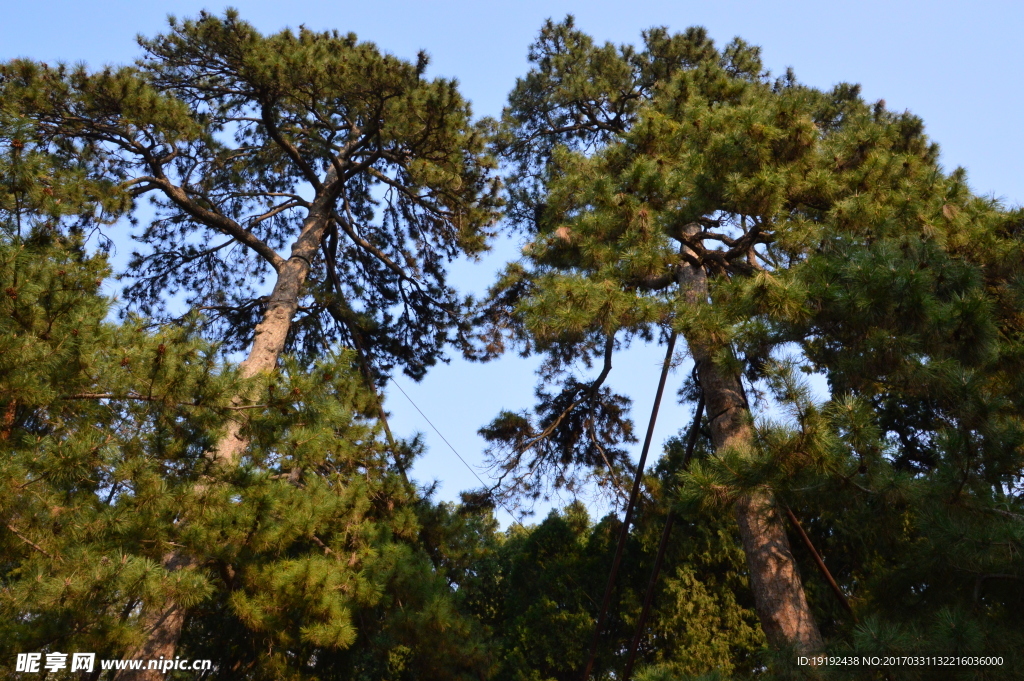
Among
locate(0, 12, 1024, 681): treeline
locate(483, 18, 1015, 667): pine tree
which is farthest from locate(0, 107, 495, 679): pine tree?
locate(483, 18, 1015, 667): pine tree

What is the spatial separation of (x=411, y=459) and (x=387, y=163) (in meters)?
4.40

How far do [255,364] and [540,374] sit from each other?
341 cm

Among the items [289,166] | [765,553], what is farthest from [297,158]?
[765,553]

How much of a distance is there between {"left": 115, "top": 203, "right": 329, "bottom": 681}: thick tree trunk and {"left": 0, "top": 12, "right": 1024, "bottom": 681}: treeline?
0.04 metres

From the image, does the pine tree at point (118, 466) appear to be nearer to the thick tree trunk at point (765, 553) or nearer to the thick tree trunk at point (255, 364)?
the thick tree trunk at point (255, 364)

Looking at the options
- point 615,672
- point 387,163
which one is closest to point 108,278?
point 387,163

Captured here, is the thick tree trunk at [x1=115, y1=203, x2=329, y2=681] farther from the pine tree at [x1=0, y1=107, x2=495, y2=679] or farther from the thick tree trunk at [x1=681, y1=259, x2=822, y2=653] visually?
the thick tree trunk at [x1=681, y1=259, x2=822, y2=653]

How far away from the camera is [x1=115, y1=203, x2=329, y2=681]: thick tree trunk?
546cm

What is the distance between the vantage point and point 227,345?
10148mm

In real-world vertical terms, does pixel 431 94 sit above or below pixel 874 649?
above

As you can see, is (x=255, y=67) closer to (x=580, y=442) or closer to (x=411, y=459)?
(x=411, y=459)

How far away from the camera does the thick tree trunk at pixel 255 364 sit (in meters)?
5.46

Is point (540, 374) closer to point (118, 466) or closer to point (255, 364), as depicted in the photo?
point (255, 364)

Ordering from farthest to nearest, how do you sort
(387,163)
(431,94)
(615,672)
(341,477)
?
1. (387,163)
2. (615,672)
3. (431,94)
4. (341,477)
